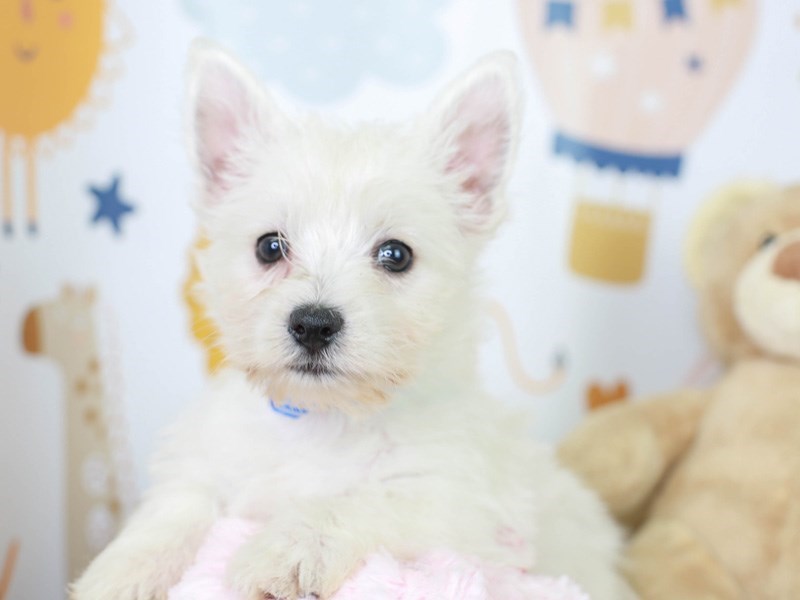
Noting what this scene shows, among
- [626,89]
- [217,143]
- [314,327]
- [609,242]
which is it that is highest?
[626,89]

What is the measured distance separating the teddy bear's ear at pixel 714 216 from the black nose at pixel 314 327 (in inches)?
66.2

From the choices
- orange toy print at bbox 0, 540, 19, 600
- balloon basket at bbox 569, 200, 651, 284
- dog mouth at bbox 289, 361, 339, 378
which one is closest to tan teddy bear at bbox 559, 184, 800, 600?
balloon basket at bbox 569, 200, 651, 284

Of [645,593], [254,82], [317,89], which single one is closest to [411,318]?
[254,82]

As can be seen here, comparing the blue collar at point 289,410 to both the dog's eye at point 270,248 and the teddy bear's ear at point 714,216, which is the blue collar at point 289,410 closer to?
the dog's eye at point 270,248

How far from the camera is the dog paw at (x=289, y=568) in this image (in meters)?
1.49

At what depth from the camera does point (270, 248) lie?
1913mm

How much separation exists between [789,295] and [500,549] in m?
1.27

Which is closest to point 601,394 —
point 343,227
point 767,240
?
point 767,240

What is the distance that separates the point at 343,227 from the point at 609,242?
5.65 ft

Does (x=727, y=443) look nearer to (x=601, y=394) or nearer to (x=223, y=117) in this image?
Result: (x=601, y=394)

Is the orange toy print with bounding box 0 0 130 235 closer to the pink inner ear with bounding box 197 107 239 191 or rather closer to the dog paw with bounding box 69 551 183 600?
the pink inner ear with bounding box 197 107 239 191

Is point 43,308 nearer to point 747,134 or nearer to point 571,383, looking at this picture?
point 571,383

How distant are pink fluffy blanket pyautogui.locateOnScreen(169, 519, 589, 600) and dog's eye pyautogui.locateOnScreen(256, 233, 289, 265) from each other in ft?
1.92

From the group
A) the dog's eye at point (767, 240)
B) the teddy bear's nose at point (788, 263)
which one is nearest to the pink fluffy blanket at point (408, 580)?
the teddy bear's nose at point (788, 263)
